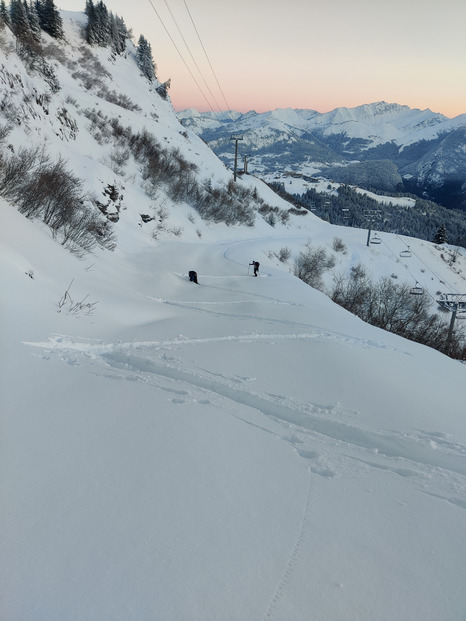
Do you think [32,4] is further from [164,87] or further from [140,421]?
[140,421]

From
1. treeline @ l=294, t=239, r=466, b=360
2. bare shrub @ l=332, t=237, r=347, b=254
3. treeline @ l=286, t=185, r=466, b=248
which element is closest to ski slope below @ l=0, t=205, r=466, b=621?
treeline @ l=294, t=239, r=466, b=360

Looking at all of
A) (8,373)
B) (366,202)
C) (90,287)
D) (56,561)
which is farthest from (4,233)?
(366,202)

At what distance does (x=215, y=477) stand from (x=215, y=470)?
10cm

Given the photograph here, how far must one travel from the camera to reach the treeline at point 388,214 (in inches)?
5851

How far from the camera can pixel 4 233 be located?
7.57 m

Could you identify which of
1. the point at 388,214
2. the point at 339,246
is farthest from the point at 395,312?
the point at 388,214

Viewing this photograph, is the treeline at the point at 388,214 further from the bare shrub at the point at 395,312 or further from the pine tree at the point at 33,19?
the pine tree at the point at 33,19

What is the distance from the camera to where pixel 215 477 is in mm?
3123

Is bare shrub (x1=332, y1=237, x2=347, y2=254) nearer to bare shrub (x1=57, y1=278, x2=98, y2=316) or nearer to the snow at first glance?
the snow

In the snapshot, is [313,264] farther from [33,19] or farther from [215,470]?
[33,19]

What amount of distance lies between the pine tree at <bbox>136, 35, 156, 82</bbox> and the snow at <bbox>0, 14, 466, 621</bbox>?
60.6m

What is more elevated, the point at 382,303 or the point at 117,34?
the point at 117,34

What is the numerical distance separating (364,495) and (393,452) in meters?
1.08

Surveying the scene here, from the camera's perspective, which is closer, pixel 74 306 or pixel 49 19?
pixel 74 306
